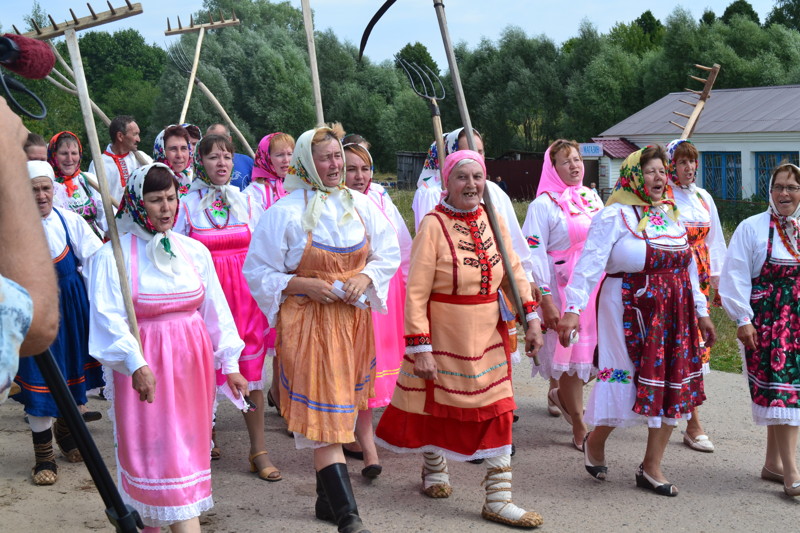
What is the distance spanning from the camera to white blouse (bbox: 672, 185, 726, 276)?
6.21 metres

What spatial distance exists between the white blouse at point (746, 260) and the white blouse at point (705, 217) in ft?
2.65

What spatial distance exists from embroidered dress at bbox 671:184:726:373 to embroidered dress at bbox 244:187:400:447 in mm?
2414

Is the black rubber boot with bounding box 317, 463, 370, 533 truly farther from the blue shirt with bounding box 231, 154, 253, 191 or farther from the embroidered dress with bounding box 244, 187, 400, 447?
the blue shirt with bounding box 231, 154, 253, 191

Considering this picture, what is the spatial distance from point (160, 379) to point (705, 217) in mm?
3950

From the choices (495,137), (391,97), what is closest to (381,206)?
(495,137)

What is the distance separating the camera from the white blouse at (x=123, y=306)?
3.87 metres

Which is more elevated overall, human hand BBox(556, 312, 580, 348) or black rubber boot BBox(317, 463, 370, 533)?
human hand BBox(556, 312, 580, 348)

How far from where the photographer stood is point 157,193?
4.22 meters

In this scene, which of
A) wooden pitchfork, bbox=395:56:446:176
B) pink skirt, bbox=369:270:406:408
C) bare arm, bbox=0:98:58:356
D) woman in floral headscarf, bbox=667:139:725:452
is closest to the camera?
bare arm, bbox=0:98:58:356

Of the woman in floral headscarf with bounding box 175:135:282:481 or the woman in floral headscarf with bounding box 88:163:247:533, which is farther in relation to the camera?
the woman in floral headscarf with bounding box 175:135:282:481

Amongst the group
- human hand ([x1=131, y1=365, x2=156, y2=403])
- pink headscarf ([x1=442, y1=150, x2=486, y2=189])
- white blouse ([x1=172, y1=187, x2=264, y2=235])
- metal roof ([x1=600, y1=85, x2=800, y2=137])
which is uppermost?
metal roof ([x1=600, y1=85, x2=800, y2=137])

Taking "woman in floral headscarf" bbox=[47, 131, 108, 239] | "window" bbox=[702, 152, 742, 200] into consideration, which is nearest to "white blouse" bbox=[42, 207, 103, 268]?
"woman in floral headscarf" bbox=[47, 131, 108, 239]

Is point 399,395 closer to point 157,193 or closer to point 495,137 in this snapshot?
point 157,193

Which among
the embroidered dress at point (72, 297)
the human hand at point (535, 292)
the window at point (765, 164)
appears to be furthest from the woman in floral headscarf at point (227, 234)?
the window at point (765, 164)
